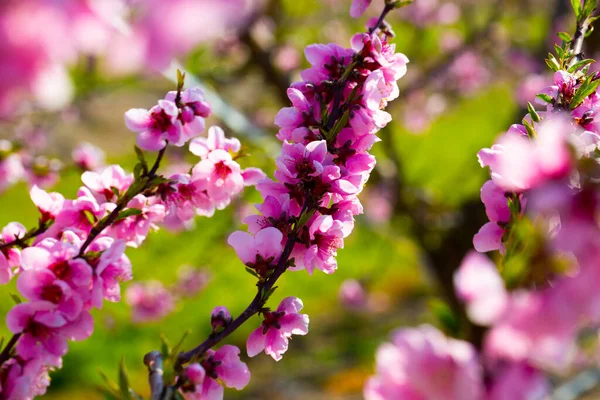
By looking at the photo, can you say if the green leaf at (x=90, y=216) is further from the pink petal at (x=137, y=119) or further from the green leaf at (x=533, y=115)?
the green leaf at (x=533, y=115)

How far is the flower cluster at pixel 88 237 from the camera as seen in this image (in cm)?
53

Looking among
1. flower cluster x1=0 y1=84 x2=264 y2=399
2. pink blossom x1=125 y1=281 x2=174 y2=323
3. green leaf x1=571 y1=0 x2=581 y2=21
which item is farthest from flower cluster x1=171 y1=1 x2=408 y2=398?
pink blossom x1=125 y1=281 x2=174 y2=323

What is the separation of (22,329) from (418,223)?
A: 177 cm

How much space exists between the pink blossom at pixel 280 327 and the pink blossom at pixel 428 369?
22 centimetres

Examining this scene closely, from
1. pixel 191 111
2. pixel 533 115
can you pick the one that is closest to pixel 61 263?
pixel 191 111

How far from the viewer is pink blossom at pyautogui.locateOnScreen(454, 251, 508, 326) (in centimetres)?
34

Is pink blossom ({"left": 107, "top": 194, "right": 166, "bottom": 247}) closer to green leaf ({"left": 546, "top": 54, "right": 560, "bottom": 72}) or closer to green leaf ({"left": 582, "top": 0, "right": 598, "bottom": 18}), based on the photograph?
green leaf ({"left": 546, "top": 54, "right": 560, "bottom": 72})

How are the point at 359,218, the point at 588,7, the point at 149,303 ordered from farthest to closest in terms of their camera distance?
the point at 149,303 < the point at 359,218 < the point at 588,7

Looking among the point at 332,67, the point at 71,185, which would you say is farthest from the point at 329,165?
the point at 71,185

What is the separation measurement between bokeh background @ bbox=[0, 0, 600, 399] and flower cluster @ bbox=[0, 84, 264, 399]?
93cm

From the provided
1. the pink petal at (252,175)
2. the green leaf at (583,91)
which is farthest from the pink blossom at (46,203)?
the green leaf at (583,91)

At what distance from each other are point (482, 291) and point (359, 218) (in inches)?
70.2

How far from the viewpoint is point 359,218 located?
2.12 metres

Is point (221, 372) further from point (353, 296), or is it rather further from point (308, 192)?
point (353, 296)
